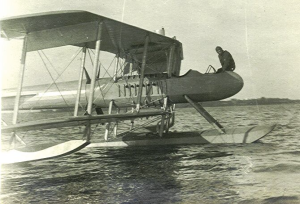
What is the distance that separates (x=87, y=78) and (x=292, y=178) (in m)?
8.11

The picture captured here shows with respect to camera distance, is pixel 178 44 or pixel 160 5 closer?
pixel 160 5

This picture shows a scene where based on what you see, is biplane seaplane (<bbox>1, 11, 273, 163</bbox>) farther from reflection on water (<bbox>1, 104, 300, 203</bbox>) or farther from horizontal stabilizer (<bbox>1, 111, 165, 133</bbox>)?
reflection on water (<bbox>1, 104, 300, 203</bbox>)

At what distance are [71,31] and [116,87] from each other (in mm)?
3418

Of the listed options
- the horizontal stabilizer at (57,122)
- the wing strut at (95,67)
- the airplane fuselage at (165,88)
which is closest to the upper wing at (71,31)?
the wing strut at (95,67)

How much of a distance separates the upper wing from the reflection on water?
120 inches

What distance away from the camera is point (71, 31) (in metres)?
7.38

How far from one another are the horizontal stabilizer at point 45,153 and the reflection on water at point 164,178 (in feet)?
1.02

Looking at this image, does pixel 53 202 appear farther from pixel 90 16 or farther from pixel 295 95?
pixel 295 95

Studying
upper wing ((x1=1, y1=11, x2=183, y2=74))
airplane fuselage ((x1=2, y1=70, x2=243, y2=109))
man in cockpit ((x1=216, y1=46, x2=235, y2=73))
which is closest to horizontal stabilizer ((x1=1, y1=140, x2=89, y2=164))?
upper wing ((x1=1, y1=11, x2=183, y2=74))

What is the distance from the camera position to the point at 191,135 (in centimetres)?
1002


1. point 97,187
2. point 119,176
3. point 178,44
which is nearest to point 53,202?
point 97,187

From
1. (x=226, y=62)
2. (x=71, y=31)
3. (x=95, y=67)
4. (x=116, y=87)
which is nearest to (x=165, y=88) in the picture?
(x=116, y=87)

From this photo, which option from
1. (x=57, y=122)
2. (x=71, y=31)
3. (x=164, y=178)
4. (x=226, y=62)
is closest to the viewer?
(x=164, y=178)

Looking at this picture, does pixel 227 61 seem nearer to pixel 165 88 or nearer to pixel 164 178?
pixel 165 88
